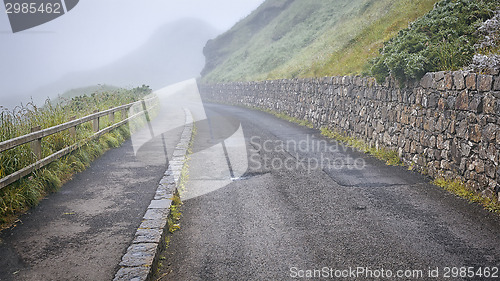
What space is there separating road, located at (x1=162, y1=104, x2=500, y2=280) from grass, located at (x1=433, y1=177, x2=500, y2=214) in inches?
7.0

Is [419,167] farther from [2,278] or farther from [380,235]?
[2,278]

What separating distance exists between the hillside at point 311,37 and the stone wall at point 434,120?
246 centimetres

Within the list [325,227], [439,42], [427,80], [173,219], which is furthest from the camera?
[439,42]

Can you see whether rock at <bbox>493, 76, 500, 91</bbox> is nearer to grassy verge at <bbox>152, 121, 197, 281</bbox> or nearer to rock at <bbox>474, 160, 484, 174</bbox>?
rock at <bbox>474, 160, 484, 174</bbox>

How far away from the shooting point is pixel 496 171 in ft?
19.3

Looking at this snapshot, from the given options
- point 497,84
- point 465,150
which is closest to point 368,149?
point 465,150

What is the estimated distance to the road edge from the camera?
3.96m

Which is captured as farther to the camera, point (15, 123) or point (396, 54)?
point (396, 54)

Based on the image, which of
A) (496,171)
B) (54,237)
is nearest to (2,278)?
(54,237)

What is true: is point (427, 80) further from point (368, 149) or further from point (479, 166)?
point (368, 149)

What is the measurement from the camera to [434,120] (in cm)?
780

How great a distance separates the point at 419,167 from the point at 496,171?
7.66ft

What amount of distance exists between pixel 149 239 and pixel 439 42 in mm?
7696

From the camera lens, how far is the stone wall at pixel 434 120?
6188 millimetres
